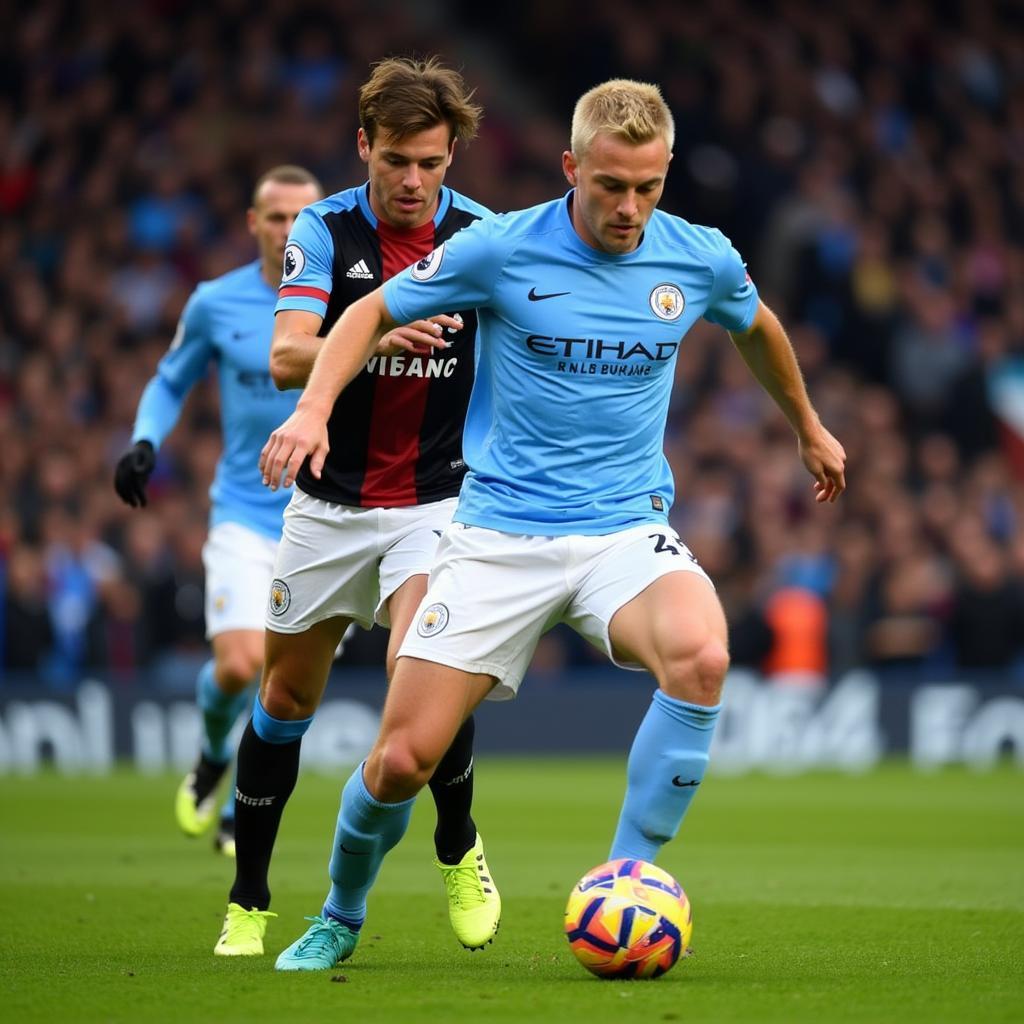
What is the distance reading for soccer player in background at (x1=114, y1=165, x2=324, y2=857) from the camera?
9.44m

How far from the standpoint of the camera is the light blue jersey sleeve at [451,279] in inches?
236

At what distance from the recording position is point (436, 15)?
25.7 metres

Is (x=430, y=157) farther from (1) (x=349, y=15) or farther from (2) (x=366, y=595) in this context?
(1) (x=349, y=15)

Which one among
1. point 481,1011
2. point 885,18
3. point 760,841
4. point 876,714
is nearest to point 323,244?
point 481,1011

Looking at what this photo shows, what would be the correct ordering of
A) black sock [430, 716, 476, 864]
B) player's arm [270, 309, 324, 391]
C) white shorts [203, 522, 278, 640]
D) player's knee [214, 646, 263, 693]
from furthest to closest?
white shorts [203, 522, 278, 640] < player's knee [214, 646, 263, 693] < black sock [430, 716, 476, 864] < player's arm [270, 309, 324, 391]

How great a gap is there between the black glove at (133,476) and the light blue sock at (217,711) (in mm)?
1436

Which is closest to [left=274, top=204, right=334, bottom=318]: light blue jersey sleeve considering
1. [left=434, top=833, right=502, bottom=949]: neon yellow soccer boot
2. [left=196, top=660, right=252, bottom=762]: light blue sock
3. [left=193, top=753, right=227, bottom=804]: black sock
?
[left=434, top=833, right=502, bottom=949]: neon yellow soccer boot

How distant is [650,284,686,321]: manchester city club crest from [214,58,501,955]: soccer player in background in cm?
83

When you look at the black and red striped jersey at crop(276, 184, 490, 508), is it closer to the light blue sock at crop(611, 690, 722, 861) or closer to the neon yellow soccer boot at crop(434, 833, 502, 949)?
the neon yellow soccer boot at crop(434, 833, 502, 949)

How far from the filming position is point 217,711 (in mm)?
9844

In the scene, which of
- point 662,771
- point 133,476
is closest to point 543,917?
point 662,771

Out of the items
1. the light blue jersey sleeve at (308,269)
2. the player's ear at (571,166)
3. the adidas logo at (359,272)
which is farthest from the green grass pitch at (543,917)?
the player's ear at (571,166)

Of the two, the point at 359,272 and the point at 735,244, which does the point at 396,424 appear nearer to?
the point at 359,272

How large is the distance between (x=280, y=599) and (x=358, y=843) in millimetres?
955
